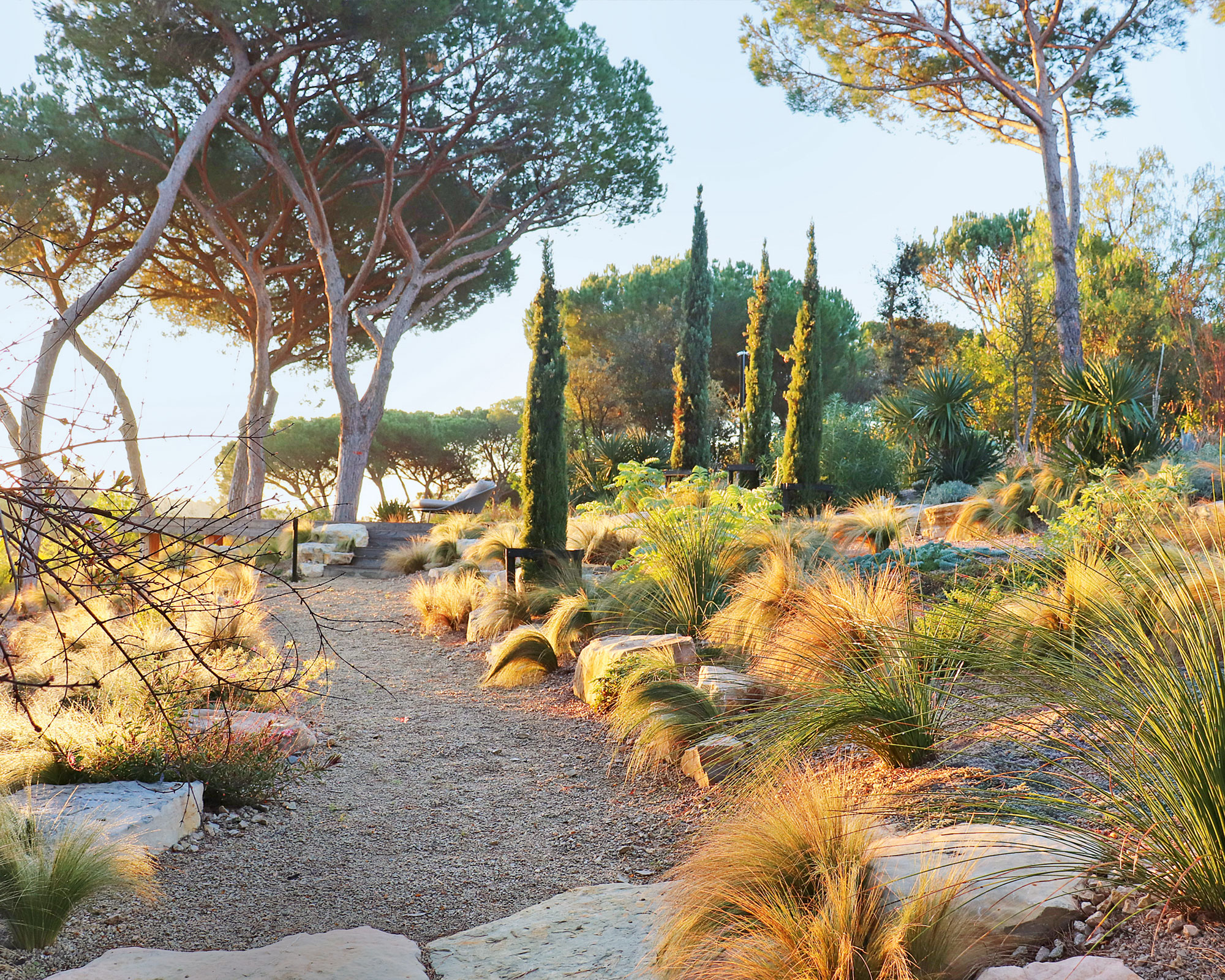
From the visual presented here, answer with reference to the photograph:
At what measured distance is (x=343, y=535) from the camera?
40.3 feet

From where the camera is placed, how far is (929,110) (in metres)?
14.6

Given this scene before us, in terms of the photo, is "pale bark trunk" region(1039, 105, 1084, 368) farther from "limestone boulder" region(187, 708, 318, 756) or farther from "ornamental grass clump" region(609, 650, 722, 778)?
"limestone boulder" region(187, 708, 318, 756)

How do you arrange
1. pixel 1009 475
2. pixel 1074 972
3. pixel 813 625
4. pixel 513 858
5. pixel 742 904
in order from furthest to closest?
1. pixel 1009 475
2. pixel 813 625
3. pixel 513 858
4. pixel 742 904
5. pixel 1074 972

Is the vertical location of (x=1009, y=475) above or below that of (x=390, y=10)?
below

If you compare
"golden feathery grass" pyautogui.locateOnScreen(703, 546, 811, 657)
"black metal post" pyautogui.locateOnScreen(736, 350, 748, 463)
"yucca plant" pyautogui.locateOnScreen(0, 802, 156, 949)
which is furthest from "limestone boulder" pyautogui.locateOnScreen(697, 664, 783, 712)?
"black metal post" pyautogui.locateOnScreen(736, 350, 748, 463)

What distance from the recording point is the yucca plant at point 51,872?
7.82 ft

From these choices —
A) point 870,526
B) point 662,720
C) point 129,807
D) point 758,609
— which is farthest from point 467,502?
point 129,807

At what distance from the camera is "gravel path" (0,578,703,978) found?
2.69 m

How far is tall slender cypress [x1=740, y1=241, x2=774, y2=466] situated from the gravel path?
9231mm

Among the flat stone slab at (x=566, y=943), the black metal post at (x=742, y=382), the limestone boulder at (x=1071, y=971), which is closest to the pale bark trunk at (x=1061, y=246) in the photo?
the black metal post at (x=742, y=382)

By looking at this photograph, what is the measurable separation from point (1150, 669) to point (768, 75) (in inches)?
588

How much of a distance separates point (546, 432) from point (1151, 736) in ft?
20.7

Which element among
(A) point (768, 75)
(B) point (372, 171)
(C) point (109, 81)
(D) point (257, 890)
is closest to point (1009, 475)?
(A) point (768, 75)

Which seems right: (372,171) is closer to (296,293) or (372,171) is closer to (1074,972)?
(296,293)
